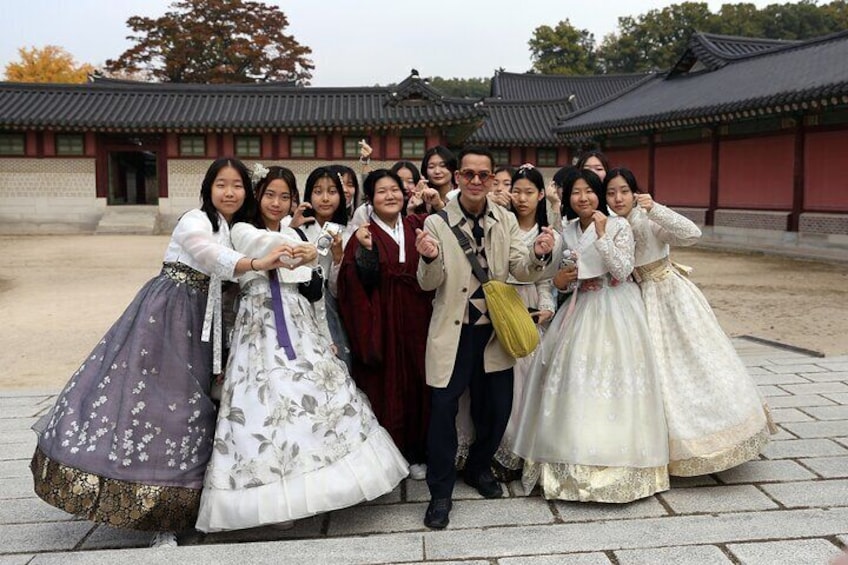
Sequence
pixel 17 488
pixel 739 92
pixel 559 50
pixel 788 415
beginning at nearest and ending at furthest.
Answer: pixel 17 488 < pixel 788 415 < pixel 739 92 < pixel 559 50

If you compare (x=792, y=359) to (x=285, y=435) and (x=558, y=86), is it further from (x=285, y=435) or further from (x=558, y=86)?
(x=558, y=86)

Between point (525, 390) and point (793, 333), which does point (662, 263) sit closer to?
point (525, 390)

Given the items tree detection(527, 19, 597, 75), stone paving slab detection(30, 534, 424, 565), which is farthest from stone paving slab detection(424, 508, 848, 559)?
tree detection(527, 19, 597, 75)

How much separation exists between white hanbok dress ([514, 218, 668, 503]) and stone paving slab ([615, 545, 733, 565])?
470 millimetres

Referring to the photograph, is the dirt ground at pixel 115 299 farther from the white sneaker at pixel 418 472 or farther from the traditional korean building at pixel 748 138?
the white sneaker at pixel 418 472

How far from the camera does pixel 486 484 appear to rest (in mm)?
3348

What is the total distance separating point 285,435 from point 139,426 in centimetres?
59

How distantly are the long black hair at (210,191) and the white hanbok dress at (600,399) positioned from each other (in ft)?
5.41

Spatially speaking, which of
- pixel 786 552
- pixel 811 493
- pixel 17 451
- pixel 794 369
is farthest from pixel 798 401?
pixel 17 451

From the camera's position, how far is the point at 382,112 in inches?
890

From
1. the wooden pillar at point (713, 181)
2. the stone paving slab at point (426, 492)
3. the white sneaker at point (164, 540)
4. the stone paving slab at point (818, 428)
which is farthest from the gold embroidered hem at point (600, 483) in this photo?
the wooden pillar at point (713, 181)

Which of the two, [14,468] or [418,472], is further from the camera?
[14,468]

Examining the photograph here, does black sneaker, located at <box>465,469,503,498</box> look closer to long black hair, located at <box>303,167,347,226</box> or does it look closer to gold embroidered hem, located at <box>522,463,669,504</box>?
gold embroidered hem, located at <box>522,463,669,504</box>

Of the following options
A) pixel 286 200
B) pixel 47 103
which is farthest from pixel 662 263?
pixel 47 103
